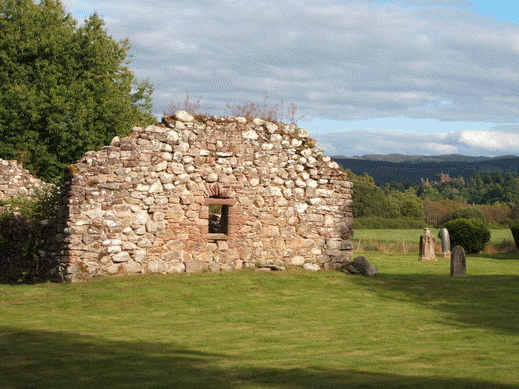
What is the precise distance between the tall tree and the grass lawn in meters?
14.4

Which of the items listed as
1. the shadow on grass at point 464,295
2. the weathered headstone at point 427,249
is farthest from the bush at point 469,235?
the shadow on grass at point 464,295

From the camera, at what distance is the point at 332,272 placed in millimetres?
17078

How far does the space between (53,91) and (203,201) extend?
14634 millimetres

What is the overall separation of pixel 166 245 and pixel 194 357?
7.39 metres

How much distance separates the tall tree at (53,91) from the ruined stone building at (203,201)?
1296 centimetres

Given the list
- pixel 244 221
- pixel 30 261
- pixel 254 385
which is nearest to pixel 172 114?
pixel 244 221

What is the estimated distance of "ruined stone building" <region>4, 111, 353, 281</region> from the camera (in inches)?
588

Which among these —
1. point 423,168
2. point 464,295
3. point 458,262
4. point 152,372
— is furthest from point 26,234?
point 423,168

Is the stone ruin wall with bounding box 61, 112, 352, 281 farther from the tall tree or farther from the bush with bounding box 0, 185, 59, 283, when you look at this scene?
the tall tree

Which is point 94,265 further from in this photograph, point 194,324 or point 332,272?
point 332,272

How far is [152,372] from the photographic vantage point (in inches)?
301

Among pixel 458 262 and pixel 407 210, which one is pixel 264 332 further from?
pixel 407 210

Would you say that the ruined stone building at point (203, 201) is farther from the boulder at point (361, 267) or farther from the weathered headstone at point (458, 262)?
the weathered headstone at point (458, 262)

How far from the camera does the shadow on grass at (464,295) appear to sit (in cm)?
1205
